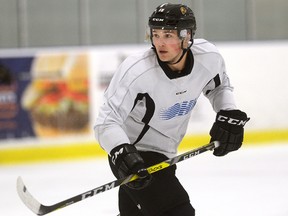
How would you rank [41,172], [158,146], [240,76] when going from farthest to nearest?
[240,76]
[41,172]
[158,146]

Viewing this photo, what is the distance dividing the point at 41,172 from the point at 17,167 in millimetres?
382

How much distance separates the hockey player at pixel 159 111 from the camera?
2.43 meters

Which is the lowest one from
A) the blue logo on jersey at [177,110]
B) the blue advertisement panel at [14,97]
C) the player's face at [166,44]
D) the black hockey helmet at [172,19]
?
the blue advertisement panel at [14,97]

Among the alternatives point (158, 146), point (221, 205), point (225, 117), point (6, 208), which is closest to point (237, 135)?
point (225, 117)

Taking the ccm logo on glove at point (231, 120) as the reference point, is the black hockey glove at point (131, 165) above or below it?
below

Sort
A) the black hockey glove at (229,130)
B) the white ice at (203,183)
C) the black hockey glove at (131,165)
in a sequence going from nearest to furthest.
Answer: the black hockey glove at (131,165), the black hockey glove at (229,130), the white ice at (203,183)

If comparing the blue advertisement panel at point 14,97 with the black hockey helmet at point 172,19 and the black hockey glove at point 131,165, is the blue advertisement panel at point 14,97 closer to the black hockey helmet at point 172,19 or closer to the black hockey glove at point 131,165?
the black hockey helmet at point 172,19

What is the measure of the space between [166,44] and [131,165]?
22.5 inches

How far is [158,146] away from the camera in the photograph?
2.72 metres

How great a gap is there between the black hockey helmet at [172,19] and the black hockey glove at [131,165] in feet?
1.82

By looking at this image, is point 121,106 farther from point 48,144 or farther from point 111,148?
point 48,144

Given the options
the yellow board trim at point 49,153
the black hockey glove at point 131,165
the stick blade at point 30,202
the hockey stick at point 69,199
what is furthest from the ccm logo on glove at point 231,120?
the yellow board trim at point 49,153

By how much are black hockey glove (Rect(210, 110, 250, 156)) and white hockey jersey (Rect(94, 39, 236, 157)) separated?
0.11 metres

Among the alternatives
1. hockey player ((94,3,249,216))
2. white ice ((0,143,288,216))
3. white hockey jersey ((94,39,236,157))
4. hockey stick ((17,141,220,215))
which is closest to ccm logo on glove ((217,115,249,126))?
hockey player ((94,3,249,216))
